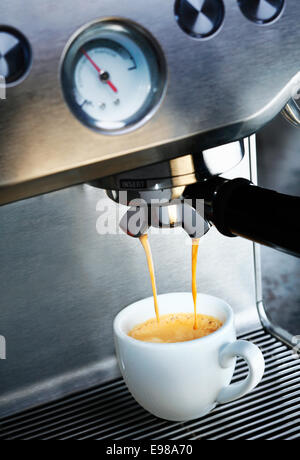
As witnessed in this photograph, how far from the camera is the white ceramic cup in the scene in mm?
442

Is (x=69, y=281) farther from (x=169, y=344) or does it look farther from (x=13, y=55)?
(x=13, y=55)

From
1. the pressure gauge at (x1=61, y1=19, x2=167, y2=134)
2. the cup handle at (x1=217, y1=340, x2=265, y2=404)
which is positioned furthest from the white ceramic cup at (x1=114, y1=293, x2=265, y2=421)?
the pressure gauge at (x1=61, y1=19, x2=167, y2=134)

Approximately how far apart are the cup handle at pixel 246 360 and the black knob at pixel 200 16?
9.8 inches

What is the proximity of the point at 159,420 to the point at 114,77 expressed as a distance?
0.30 m

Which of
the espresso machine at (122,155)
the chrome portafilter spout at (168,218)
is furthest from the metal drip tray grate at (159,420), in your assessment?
the chrome portafilter spout at (168,218)

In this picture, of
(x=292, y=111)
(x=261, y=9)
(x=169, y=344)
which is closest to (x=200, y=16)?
(x=261, y=9)

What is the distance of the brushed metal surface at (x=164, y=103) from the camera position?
281 mm

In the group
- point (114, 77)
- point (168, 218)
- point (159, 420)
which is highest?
point (114, 77)

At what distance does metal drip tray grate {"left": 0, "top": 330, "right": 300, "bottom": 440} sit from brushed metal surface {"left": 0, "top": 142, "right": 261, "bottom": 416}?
0.09 feet

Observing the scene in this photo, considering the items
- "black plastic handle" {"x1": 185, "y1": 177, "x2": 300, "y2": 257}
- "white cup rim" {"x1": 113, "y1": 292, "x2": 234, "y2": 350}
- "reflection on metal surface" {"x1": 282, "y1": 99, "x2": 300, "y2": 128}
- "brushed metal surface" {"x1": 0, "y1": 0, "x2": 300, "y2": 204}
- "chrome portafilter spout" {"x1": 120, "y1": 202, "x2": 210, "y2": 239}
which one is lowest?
"white cup rim" {"x1": 113, "y1": 292, "x2": 234, "y2": 350}

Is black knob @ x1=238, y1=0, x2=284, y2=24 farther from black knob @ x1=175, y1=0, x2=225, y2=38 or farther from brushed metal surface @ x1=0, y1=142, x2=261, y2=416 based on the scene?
brushed metal surface @ x1=0, y1=142, x2=261, y2=416

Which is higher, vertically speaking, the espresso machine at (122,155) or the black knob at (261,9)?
the black knob at (261,9)

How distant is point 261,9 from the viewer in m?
0.31

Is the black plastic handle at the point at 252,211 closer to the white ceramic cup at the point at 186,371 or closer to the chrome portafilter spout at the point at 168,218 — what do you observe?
the chrome portafilter spout at the point at 168,218
